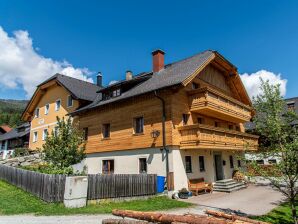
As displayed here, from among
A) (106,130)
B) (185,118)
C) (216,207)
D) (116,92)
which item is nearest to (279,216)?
(216,207)

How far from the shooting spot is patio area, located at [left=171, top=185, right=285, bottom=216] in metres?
13.2

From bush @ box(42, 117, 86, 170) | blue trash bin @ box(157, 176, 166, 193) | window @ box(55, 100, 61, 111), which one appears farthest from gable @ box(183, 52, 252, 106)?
window @ box(55, 100, 61, 111)

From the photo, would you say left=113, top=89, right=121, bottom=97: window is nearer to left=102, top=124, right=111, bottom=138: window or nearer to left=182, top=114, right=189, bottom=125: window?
left=102, top=124, right=111, bottom=138: window

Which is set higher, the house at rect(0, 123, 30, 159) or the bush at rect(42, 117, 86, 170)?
the house at rect(0, 123, 30, 159)

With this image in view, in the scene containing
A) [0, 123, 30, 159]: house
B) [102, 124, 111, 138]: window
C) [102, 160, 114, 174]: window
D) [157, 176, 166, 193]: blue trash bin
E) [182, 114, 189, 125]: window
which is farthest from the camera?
[0, 123, 30, 159]: house

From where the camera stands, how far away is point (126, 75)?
2773cm

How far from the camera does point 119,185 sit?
49.9 ft

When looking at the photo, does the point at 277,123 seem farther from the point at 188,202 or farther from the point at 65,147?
the point at 65,147

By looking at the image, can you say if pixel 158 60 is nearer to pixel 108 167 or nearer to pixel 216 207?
pixel 108 167

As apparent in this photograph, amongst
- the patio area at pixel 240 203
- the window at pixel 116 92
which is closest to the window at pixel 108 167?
the window at pixel 116 92

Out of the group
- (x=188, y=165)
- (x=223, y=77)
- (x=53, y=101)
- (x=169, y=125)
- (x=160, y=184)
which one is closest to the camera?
(x=160, y=184)

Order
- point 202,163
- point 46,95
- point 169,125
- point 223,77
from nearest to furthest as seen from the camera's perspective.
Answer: point 169,125 → point 202,163 → point 223,77 → point 46,95

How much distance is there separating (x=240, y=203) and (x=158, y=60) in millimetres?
14091

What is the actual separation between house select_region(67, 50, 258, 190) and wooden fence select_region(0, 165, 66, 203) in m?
6.50
